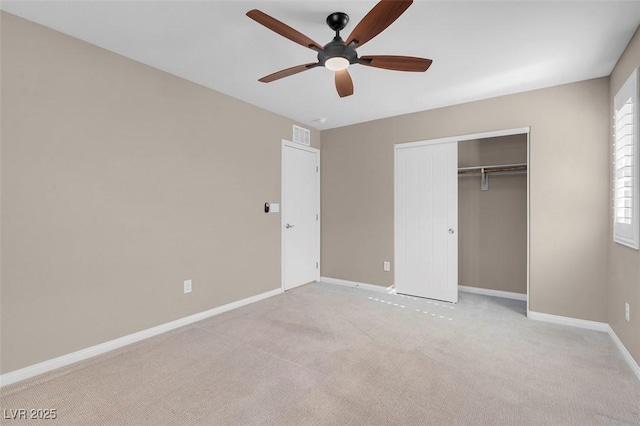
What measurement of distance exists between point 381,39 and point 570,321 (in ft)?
10.8

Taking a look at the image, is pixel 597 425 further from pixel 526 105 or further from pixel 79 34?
pixel 79 34

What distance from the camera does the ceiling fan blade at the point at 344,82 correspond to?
2.29 m

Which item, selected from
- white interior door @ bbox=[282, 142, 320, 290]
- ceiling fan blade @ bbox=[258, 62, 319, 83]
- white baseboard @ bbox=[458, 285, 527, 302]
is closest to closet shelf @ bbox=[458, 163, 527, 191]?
white baseboard @ bbox=[458, 285, 527, 302]

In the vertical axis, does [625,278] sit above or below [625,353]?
above

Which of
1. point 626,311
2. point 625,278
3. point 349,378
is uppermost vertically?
point 625,278

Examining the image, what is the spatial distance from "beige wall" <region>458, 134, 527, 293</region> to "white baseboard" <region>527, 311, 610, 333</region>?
775 millimetres

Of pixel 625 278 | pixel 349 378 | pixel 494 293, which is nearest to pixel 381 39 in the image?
pixel 349 378

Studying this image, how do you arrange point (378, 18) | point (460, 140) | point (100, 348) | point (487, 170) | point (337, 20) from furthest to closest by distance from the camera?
point (487, 170), point (460, 140), point (100, 348), point (337, 20), point (378, 18)

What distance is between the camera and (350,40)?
73.6 inches

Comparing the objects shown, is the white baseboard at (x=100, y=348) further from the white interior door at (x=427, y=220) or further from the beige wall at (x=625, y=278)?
the beige wall at (x=625, y=278)

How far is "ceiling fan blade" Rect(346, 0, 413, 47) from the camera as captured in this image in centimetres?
152

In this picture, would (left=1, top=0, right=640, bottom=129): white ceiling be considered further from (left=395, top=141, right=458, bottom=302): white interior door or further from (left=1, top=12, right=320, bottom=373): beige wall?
(left=395, top=141, right=458, bottom=302): white interior door

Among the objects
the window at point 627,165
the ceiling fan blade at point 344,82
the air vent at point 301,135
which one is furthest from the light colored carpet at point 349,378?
the air vent at point 301,135

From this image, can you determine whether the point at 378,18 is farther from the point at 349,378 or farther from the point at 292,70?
the point at 349,378
